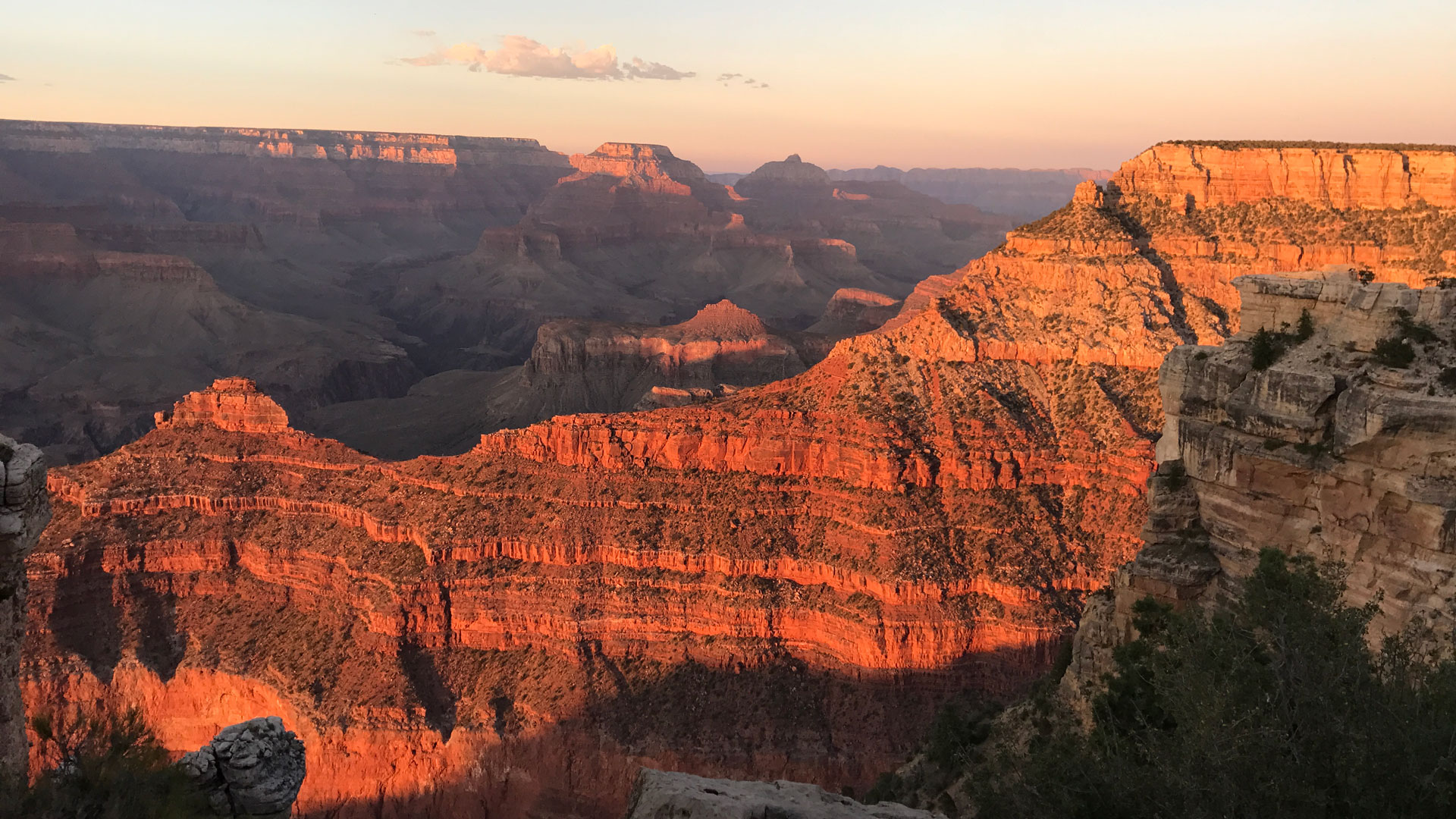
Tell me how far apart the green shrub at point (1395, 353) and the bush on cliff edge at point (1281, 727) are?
499 cm

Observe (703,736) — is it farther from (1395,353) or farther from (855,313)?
(855,313)

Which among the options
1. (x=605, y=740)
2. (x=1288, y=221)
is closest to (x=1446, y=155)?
(x=1288, y=221)

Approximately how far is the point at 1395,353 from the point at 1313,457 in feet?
9.45

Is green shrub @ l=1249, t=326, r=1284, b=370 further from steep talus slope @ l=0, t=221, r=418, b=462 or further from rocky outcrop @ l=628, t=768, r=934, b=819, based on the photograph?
steep talus slope @ l=0, t=221, r=418, b=462

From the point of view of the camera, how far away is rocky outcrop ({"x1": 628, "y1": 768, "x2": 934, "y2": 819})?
17.6 m

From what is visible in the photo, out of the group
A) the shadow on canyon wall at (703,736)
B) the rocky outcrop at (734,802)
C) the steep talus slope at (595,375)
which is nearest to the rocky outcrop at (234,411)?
the shadow on canyon wall at (703,736)

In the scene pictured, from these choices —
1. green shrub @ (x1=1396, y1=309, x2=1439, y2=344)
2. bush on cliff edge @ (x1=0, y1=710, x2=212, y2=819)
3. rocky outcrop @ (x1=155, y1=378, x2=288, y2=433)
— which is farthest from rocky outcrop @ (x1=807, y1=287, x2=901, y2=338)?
bush on cliff edge @ (x1=0, y1=710, x2=212, y2=819)

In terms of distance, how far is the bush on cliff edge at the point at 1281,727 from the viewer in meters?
16.9

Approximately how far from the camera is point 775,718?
4734 centimetres

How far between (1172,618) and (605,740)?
29.4 metres

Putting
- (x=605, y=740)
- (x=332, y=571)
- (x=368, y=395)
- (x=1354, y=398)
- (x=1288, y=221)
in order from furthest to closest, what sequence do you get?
(x=368, y=395), (x=1288, y=221), (x=332, y=571), (x=605, y=740), (x=1354, y=398)

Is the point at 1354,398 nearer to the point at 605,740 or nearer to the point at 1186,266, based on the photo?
the point at 605,740

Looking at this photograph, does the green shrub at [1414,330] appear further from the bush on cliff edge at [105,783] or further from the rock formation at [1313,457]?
the bush on cliff edge at [105,783]

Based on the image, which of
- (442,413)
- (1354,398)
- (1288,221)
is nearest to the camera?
(1354,398)
